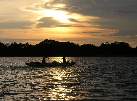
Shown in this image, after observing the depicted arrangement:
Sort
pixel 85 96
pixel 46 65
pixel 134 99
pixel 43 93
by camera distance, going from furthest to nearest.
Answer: pixel 46 65 < pixel 43 93 < pixel 85 96 < pixel 134 99

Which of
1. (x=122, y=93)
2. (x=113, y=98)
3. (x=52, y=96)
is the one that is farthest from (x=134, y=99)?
(x=52, y=96)

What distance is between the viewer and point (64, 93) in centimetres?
6112

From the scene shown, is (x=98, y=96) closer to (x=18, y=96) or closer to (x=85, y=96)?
(x=85, y=96)

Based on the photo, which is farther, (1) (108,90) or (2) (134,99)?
(1) (108,90)

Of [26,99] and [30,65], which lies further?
[30,65]

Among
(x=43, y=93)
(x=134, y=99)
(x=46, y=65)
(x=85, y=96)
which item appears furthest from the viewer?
(x=46, y=65)

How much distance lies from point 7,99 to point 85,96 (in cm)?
1042

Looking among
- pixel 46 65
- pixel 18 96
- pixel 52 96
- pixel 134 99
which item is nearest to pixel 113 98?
pixel 134 99

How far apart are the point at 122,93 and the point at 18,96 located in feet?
47.4

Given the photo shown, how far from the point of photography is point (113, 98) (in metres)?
55.4

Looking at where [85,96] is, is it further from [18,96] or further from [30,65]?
[30,65]

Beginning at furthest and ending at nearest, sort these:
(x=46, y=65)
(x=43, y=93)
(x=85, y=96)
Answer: (x=46, y=65) → (x=43, y=93) → (x=85, y=96)

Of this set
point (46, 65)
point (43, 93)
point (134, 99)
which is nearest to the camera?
point (134, 99)

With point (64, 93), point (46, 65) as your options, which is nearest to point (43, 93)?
point (64, 93)
